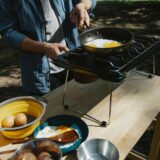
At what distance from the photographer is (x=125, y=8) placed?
6.22m

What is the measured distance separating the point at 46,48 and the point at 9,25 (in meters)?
0.38

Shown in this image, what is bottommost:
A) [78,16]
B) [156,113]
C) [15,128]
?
[156,113]

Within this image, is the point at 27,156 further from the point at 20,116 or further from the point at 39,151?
the point at 20,116

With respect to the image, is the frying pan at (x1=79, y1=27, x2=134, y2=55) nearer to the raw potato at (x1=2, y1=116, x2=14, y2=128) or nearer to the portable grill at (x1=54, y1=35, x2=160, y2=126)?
the portable grill at (x1=54, y1=35, x2=160, y2=126)

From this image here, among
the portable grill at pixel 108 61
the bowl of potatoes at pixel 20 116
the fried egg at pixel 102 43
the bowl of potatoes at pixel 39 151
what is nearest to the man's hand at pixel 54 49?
the portable grill at pixel 108 61

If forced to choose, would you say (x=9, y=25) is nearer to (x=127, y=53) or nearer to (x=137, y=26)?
(x=127, y=53)

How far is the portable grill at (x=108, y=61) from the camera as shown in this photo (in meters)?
1.39

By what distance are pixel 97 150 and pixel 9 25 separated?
1.02 metres

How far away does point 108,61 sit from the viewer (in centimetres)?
146

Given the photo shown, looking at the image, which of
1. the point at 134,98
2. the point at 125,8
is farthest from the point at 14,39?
the point at 125,8

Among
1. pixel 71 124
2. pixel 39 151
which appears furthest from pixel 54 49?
pixel 39 151

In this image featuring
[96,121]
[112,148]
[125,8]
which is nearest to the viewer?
[112,148]

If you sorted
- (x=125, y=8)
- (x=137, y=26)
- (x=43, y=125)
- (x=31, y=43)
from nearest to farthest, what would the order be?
(x=43, y=125) → (x=31, y=43) → (x=137, y=26) → (x=125, y=8)

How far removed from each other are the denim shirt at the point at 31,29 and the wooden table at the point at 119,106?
21 centimetres
